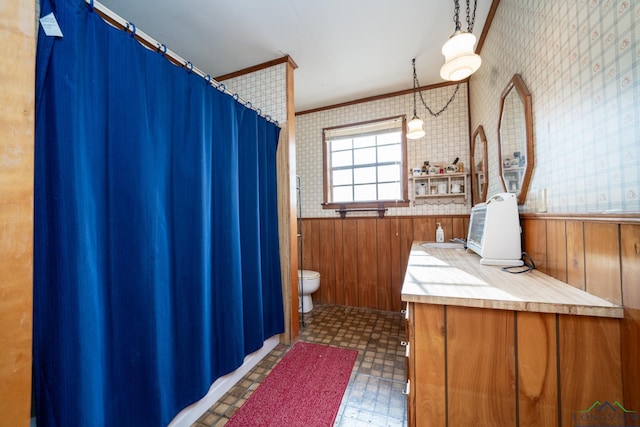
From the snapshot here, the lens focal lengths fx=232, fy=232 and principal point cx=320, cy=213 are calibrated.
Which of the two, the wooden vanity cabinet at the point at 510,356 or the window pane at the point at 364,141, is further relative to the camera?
the window pane at the point at 364,141

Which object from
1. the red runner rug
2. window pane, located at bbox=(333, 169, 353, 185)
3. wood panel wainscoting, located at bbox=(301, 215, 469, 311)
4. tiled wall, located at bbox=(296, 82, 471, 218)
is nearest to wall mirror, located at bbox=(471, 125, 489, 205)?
tiled wall, located at bbox=(296, 82, 471, 218)

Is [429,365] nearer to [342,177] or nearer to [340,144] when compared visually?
[342,177]

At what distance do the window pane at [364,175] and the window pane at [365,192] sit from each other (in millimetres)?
66

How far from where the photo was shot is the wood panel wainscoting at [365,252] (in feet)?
8.97

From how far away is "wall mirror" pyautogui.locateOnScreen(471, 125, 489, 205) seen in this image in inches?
83.1

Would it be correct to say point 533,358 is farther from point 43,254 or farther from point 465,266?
point 43,254

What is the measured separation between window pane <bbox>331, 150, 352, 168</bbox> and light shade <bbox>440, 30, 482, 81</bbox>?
199cm

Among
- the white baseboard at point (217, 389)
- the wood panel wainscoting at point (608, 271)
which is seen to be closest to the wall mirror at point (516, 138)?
the wood panel wainscoting at point (608, 271)

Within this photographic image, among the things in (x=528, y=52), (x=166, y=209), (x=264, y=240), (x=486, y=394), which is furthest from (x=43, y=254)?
(x=528, y=52)

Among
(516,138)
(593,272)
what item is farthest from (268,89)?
(593,272)

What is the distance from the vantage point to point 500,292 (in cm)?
85

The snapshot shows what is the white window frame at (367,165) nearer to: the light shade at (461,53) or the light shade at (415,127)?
the light shade at (415,127)

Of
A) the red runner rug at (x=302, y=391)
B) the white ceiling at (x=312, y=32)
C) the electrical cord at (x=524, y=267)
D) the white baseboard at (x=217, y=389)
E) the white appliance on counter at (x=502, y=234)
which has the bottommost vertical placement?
the red runner rug at (x=302, y=391)

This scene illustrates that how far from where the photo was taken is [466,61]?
45.5 inches
